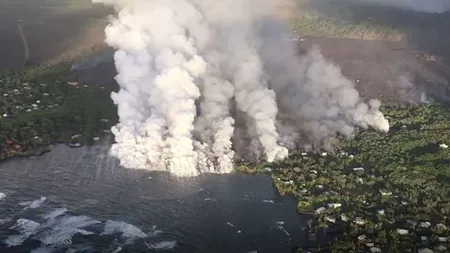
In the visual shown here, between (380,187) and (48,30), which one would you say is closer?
(380,187)

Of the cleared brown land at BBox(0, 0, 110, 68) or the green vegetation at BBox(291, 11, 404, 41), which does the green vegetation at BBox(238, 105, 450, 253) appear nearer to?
the cleared brown land at BBox(0, 0, 110, 68)

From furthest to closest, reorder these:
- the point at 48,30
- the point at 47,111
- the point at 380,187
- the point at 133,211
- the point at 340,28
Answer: the point at 340,28 → the point at 48,30 → the point at 47,111 → the point at 380,187 → the point at 133,211

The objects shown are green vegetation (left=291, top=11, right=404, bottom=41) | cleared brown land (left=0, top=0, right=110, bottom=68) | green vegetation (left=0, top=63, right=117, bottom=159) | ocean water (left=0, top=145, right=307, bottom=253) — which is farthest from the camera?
green vegetation (left=291, top=11, right=404, bottom=41)

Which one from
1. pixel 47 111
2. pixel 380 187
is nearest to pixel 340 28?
pixel 47 111

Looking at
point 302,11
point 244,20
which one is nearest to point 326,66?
point 244,20

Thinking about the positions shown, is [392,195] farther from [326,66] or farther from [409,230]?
[326,66]

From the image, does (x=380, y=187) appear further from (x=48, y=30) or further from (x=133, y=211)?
(x=48, y=30)

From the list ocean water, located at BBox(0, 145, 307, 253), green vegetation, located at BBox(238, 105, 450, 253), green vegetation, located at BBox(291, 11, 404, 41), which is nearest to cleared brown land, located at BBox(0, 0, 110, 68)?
green vegetation, located at BBox(291, 11, 404, 41)
